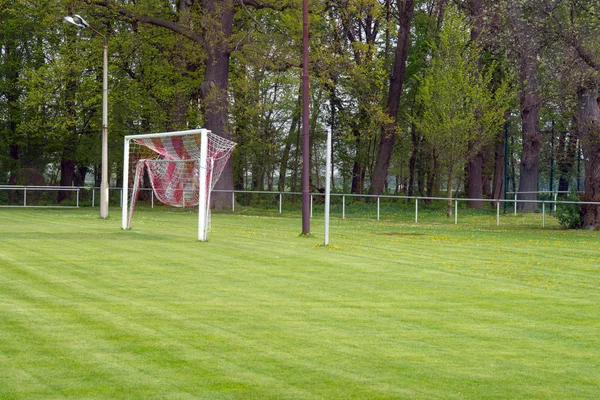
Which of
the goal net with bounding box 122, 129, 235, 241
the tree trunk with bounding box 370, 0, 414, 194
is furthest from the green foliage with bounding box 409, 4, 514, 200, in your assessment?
the goal net with bounding box 122, 129, 235, 241

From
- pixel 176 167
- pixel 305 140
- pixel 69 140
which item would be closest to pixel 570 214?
pixel 305 140

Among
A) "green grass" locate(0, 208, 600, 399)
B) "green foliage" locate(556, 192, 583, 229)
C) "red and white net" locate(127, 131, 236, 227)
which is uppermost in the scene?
"red and white net" locate(127, 131, 236, 227)

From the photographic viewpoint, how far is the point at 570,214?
29.5 m

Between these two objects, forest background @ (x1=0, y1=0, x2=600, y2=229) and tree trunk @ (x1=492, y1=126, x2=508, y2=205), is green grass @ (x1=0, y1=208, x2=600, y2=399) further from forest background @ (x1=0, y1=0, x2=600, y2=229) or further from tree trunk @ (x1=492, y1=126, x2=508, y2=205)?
tree trunk @ (x1=492, y1=126, x2=508, y2=205)

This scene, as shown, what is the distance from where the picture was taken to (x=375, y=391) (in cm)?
705

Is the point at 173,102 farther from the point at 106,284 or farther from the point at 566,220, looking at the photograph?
the point at 106,284

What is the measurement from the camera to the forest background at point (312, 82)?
93.7 ft

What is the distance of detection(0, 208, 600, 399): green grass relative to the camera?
7.31m

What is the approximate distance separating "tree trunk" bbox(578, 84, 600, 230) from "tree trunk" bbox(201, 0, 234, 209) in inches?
607

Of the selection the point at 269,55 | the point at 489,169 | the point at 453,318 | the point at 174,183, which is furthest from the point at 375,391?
the point at 489,169

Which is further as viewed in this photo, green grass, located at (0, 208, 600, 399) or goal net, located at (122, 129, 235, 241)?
goal net, located at (122, 129, 235, 241)

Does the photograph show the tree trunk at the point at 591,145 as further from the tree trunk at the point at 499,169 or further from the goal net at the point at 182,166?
the tree trunk at the point at 499,169

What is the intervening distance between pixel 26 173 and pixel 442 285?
37.2 meters

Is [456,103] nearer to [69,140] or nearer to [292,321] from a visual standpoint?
[69,140]
